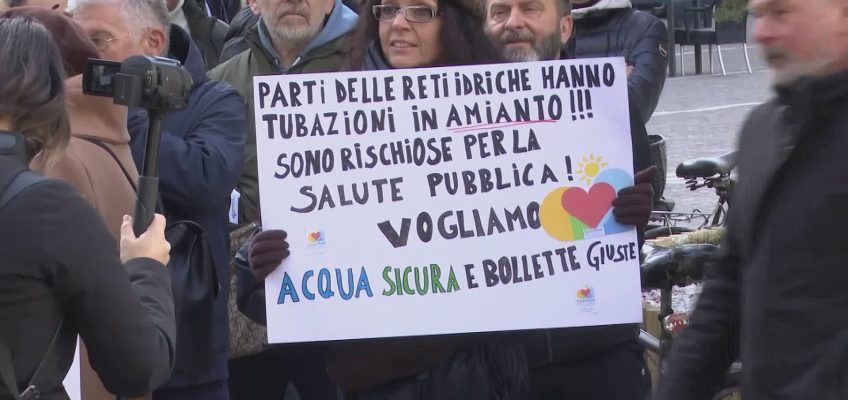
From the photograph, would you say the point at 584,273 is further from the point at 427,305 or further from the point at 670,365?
the point at 670,365

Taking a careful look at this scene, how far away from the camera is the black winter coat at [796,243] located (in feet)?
6.70

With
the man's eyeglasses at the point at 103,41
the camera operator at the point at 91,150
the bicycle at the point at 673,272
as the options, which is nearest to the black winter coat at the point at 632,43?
the bicycle at the point at 673,272

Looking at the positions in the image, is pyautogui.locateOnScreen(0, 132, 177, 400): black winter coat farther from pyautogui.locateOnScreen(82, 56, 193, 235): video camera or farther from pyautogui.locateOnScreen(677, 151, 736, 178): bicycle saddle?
pyautogui.locateOnScreen(677, 151, 736, 178): bicycle saddle

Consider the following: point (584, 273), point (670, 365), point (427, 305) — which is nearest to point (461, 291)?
point (427, 305)

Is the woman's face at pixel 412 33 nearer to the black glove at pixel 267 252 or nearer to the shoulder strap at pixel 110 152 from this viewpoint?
the black glove at pixel 267 252

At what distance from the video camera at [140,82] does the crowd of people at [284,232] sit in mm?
151

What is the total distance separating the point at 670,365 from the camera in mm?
2459

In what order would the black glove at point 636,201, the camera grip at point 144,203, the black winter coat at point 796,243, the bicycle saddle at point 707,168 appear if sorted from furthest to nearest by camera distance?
the bicycle saddle at point 707,168 < the black glove at point 636,201 < the camera grip at point 144,203 < the black winter coat at point 796,243

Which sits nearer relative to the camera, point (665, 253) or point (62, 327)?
point (62, 327)

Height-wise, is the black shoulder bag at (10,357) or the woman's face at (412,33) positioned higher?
the woman's face at (412,33)

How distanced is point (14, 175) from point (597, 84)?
167 cm

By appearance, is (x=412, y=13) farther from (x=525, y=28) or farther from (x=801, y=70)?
(x=801, y=70)

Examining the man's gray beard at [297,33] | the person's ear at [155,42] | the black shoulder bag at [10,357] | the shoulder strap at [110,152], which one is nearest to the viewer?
the black shoulder bag at [10,357]

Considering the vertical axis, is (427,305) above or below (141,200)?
below
